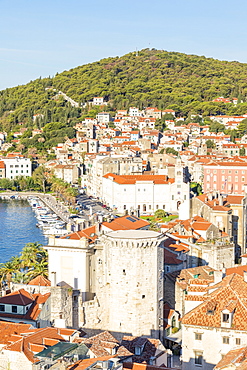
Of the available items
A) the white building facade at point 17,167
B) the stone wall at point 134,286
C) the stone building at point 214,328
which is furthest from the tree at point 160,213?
the stone building at point 214,328

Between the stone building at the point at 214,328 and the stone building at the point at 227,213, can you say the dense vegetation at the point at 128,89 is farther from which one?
the stone building at the point at 214,328

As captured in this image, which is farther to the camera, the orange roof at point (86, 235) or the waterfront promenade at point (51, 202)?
the waterfront promenade at point (51, 202)

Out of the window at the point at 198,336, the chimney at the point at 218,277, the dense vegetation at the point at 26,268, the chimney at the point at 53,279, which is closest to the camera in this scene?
the window at the point at 198,336

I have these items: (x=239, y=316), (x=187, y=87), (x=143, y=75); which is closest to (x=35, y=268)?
(x=239, y=316)

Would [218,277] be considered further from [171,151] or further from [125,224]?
[171,151]

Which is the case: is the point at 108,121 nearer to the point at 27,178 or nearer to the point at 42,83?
the point at 27,178

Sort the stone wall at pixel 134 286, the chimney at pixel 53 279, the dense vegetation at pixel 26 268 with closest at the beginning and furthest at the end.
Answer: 1. the stone wall at pixel 134 286
2. the chimney at pixel 53 279
3. the dense vegetation at pixel 26 268

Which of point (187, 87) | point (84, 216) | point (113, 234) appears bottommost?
point (84, 216)
